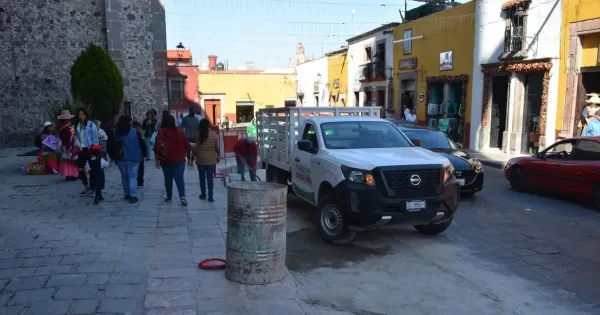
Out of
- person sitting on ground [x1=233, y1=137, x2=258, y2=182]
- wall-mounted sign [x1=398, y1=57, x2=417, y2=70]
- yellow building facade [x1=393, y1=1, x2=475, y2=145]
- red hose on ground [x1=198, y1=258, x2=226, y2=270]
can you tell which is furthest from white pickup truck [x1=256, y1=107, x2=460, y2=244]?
wall-mounted sign [x1=398, y1=57, x2=417, y2=70]

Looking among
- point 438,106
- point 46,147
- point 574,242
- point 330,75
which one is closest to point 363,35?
point 330,75

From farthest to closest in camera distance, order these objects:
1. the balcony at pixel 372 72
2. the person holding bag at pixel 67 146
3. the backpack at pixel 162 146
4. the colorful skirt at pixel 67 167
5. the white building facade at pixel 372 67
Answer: the balcony at pixel 372 72
the white building facade at pixel 372 67
the colorful skirt at pixel 67 167
the person holding bag at pixel 67 146
the backpack at pixel 162 146

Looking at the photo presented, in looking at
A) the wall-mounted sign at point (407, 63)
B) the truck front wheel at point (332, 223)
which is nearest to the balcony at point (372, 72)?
the wall-mounted sign at point (407, 63)

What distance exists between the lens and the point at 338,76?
118 feet

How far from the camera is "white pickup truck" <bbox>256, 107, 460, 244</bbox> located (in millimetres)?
5898

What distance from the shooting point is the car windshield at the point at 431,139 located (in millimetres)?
10711

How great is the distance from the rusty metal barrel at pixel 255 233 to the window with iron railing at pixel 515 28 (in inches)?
601

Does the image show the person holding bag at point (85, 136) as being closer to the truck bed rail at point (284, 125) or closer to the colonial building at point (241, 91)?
the truck bed rail at point (284, 125)

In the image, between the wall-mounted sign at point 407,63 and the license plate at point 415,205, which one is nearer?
the license plate at point 415,205

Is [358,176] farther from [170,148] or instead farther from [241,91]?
[241,91]

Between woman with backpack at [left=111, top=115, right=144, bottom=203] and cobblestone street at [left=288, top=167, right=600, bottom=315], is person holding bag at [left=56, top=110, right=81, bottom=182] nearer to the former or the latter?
woman with backpack at [left=111, top=115, right=144, bottom=203]

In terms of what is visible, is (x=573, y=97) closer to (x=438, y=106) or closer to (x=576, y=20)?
(x=576, y=20)

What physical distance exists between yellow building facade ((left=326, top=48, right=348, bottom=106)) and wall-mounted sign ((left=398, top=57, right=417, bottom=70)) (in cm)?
861

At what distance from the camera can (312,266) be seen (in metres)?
5.63
